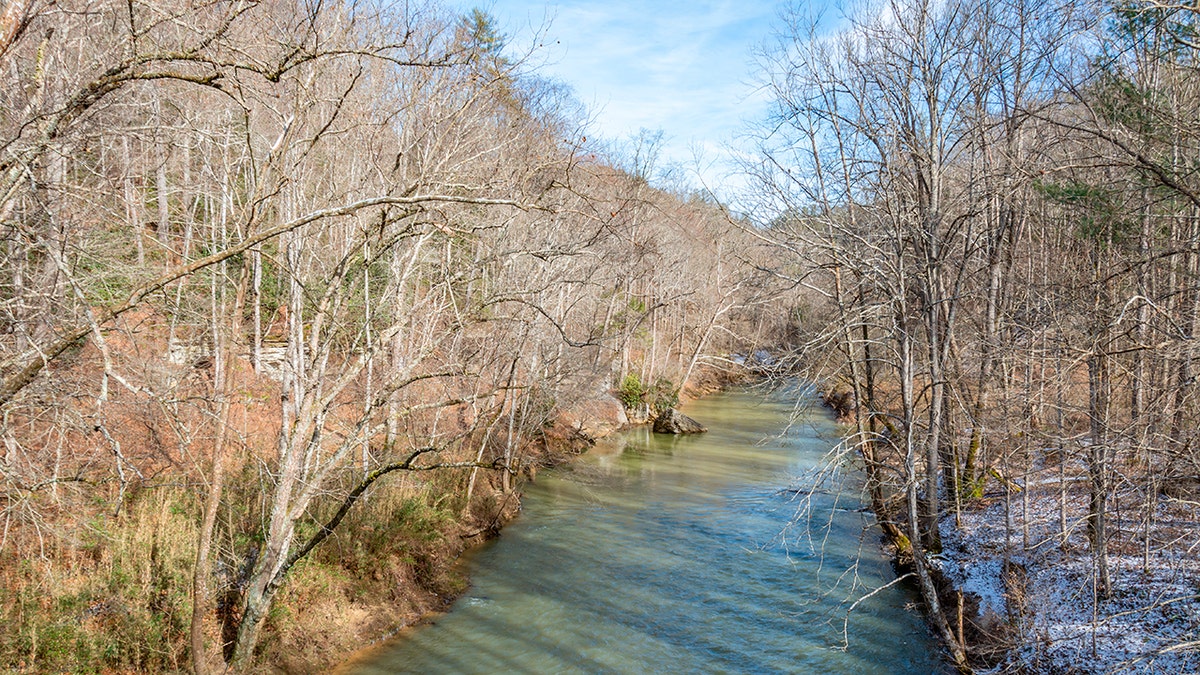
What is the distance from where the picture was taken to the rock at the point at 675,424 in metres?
25.1

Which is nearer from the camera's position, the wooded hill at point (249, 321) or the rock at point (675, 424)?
the wooded hill at point (249, 321)

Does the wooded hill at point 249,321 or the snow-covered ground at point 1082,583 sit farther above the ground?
the wooded hill at point 249,321

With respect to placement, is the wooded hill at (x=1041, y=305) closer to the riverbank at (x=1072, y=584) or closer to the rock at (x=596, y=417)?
the riverbank at (x=1072, y=584)

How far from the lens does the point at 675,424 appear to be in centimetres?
2516

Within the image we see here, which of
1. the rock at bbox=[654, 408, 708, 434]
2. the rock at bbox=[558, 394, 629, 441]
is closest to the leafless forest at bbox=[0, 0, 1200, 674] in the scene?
the rock at bbox=[558, 394, 629, 441]

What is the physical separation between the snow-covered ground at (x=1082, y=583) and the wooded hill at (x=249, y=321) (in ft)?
22.7

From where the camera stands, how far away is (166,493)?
9609 mm

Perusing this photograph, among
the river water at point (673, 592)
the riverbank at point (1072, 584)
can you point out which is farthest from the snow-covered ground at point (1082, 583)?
the river water at point (673, 592)

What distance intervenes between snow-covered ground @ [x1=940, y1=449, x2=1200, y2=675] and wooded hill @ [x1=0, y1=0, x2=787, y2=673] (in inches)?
272

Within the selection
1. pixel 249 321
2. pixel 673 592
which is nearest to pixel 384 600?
pixel 673 592

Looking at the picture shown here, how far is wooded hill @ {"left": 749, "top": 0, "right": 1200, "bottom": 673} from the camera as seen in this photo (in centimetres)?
739

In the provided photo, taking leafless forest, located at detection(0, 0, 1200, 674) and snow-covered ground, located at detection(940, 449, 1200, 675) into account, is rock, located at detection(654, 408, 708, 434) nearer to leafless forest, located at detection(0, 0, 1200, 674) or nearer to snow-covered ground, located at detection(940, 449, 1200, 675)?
leafless forest, located at detection(0, 0, 1200, 674)

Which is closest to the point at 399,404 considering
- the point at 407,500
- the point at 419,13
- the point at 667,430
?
the point at 407,500

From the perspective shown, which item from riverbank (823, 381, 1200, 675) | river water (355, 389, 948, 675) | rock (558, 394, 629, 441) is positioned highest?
rock (558, 394, 629, 441)
